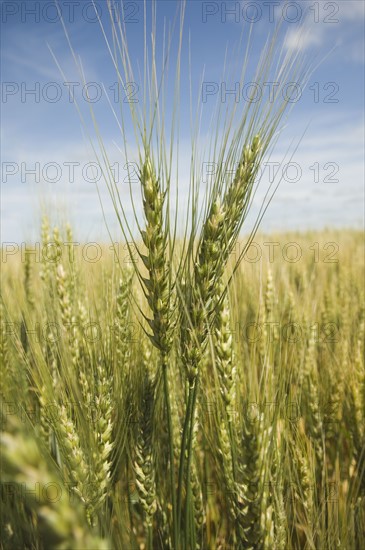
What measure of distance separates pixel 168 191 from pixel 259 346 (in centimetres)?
105

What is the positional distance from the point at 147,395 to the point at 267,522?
61cm

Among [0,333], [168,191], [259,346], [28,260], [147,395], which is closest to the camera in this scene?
[168,191]

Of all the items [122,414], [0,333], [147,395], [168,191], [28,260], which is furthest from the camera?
[28,260]

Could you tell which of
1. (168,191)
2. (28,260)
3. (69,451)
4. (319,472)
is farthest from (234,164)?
(28,260)

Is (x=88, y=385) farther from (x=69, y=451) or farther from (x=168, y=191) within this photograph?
(x=168, y=191)

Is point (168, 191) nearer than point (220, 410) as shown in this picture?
Yes

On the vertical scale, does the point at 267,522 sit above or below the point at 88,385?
below

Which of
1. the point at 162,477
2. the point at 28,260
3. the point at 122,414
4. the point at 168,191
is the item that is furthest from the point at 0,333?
the point at 28,260

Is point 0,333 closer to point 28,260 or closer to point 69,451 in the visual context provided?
point 69,451

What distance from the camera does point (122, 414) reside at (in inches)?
59.7

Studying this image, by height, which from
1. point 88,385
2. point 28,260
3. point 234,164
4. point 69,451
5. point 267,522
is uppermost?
point 234,164

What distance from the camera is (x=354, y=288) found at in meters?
4.31

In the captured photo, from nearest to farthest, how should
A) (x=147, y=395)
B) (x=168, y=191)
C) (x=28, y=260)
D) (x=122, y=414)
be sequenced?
(x=168, y=191) < (x=122, y=414) < (x=147, y=395) < (x=28, y=260)

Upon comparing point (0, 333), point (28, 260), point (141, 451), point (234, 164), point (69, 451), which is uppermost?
point (234, 164)
